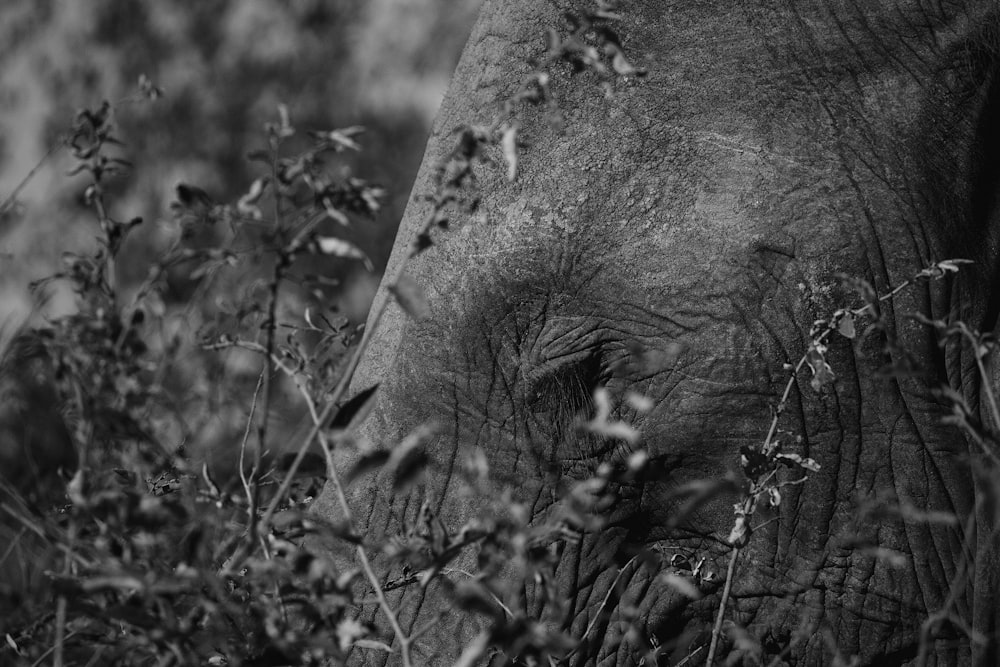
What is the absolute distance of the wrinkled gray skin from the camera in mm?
2643

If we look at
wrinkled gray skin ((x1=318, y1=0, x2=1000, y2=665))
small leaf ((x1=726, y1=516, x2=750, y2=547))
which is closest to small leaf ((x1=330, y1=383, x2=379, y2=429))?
small leaf ((x1=726, y1=516, x2=750, y2=547))

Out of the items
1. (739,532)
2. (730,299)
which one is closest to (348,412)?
(739,532)

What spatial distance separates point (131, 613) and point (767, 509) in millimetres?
1506

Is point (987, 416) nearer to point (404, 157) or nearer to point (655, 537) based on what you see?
point (655, 537)

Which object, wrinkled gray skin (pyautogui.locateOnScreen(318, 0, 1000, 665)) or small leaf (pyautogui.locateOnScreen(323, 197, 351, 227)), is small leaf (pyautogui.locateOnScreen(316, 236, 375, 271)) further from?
wrinkled gray skin (pyautogui.locateOnScreen(318, 0, 1000, 665))

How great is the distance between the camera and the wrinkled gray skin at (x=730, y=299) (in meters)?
2.64

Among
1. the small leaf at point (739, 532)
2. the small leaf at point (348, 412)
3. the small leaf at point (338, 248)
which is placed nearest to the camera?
the small leaf at point (338, 248)

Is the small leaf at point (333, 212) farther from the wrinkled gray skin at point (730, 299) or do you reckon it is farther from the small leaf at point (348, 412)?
the wrinkled gray skin at point (730, 299)

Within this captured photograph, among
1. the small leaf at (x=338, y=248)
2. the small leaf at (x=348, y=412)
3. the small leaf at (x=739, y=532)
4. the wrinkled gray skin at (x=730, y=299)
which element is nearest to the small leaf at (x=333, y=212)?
the small leaf at (x=338, y=248)

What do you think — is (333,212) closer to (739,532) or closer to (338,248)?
(338,248)

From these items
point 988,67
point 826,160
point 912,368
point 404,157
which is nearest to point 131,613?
point 912,368

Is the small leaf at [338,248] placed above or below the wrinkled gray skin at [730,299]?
above

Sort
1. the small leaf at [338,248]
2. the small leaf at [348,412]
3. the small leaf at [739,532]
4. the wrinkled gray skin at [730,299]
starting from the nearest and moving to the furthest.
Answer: the small leaf at [338,248] → the small leaf at [348,412] → the small leaf at [739,532] → the wrinkled gray skin at [730,299]

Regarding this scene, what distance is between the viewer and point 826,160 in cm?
265
